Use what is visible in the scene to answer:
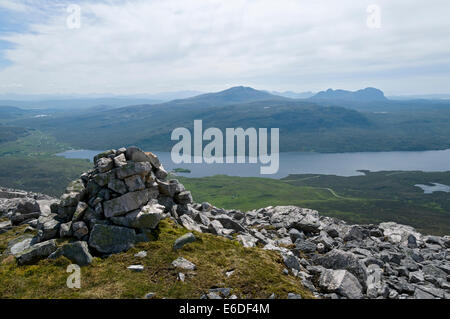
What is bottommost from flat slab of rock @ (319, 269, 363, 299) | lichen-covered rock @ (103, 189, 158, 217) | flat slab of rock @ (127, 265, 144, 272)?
flat slab of rock @ (319, 269, 363, 299)

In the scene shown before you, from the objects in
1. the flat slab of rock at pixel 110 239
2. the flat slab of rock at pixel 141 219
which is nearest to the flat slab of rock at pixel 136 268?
the flat slab of rock at pixel 110 239

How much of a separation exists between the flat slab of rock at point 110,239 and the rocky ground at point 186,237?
7cm

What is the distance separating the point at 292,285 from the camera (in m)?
17.0

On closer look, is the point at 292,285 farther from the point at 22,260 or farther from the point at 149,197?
the point at 22,260

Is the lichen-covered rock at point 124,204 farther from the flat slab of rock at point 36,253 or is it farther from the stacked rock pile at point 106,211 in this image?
the flat slab of rock at point 36,253

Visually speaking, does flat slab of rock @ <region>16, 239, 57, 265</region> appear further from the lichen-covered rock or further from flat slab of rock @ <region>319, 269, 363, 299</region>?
flat slab of rock @ <region>319, 269, 363, 299</region>

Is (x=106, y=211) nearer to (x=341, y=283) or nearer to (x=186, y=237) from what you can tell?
(x=186, y=237)

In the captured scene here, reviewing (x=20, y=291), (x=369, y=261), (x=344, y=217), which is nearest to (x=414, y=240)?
(x=369, y=261)

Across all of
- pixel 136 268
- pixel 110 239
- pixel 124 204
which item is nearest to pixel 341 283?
pixel 136 268

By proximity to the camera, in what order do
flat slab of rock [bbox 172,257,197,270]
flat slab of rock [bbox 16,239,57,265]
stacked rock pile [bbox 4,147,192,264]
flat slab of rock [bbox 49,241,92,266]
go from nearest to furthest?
flat slab of rock [bbox 172,257,197,270] → flat slab of rock [bbox 49,241,92,266] → flat slab of rock [bbox 16,239,57,265] → stacked rock pile [bbox 4,147,192,264]

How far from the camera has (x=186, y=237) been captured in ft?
70.3

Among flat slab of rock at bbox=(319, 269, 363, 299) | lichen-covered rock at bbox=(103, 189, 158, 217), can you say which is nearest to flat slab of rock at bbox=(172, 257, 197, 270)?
lichen-covered rock at bbox=(103, 189, 158, 217)

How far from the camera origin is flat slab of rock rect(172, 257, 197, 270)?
1841 cm

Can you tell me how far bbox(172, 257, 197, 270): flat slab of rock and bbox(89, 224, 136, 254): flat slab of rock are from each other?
3951mm
